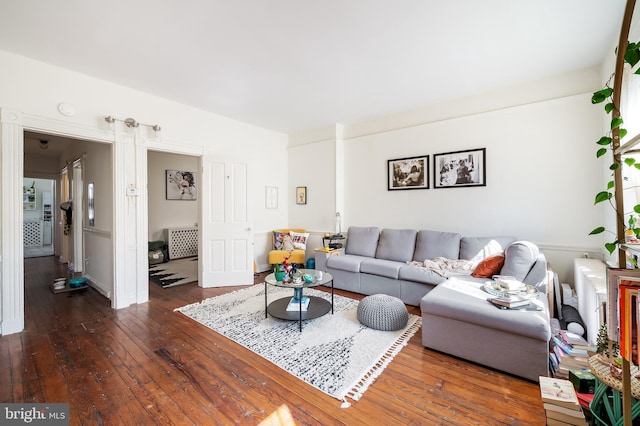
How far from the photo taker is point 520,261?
2.79 m

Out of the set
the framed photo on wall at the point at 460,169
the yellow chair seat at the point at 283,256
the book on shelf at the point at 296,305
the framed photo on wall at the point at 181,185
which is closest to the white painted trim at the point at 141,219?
the yellow chair seat at the point at 283,256

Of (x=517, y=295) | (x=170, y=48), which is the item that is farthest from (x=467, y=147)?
(x=170, y=48)

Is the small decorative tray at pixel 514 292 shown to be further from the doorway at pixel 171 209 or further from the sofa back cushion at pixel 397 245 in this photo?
the doorway at pixel 171 209

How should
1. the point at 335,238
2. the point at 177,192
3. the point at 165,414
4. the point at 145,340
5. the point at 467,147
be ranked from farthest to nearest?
the point at 177,192 → the point at 335,238 → the point at 467,147 → the point at 145,340 → the point at 165,414

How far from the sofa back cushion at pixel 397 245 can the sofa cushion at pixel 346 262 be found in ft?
1.07

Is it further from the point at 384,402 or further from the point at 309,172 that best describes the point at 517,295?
the point at 309,172

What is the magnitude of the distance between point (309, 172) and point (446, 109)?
269 centimetres

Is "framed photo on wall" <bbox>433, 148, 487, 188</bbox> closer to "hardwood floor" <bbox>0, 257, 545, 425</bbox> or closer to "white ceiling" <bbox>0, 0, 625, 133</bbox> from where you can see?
"white ceiling" <bbox>0, 0, 625, 133</bbox>

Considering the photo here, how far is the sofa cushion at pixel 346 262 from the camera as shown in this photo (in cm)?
403

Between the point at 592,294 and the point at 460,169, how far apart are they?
A: 7.37 ft

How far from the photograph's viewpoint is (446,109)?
4.08 metres

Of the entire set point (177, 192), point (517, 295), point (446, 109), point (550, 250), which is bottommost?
point (517, 295)

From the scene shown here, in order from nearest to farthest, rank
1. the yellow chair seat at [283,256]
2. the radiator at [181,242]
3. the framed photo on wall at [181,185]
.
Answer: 1. the yellow chair seat at [283,256]
2. the radiator at [181,242]
3. the framed photo on wall at [181,185]

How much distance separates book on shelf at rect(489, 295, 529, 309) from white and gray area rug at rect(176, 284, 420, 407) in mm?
879
